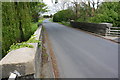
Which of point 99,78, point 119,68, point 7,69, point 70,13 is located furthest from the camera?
point 70,13

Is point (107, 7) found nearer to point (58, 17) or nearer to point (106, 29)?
point (106, 29)

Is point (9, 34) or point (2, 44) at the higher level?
point (9, 34)

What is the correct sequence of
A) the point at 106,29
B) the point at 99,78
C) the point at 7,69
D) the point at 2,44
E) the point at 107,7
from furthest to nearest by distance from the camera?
the point at 107,7 → the point at 106,29 → the point at 2,44 → the point at 99,78 → the point at 7,69

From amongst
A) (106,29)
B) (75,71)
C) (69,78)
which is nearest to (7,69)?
(69,78)

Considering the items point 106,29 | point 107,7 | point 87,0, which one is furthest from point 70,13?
point 106,29

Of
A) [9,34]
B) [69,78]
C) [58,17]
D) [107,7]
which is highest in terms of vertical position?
[58,17]

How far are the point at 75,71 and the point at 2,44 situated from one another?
9.53 feet

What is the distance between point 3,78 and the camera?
5.48 feet

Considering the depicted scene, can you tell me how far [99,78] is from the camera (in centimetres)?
358

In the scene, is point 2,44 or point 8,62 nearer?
point 8,62

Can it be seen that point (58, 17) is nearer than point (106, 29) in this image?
No

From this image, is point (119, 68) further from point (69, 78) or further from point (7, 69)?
point (7, 69)

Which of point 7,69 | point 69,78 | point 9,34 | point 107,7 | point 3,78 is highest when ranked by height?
point 107,7

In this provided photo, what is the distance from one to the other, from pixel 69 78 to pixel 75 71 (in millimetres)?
514
